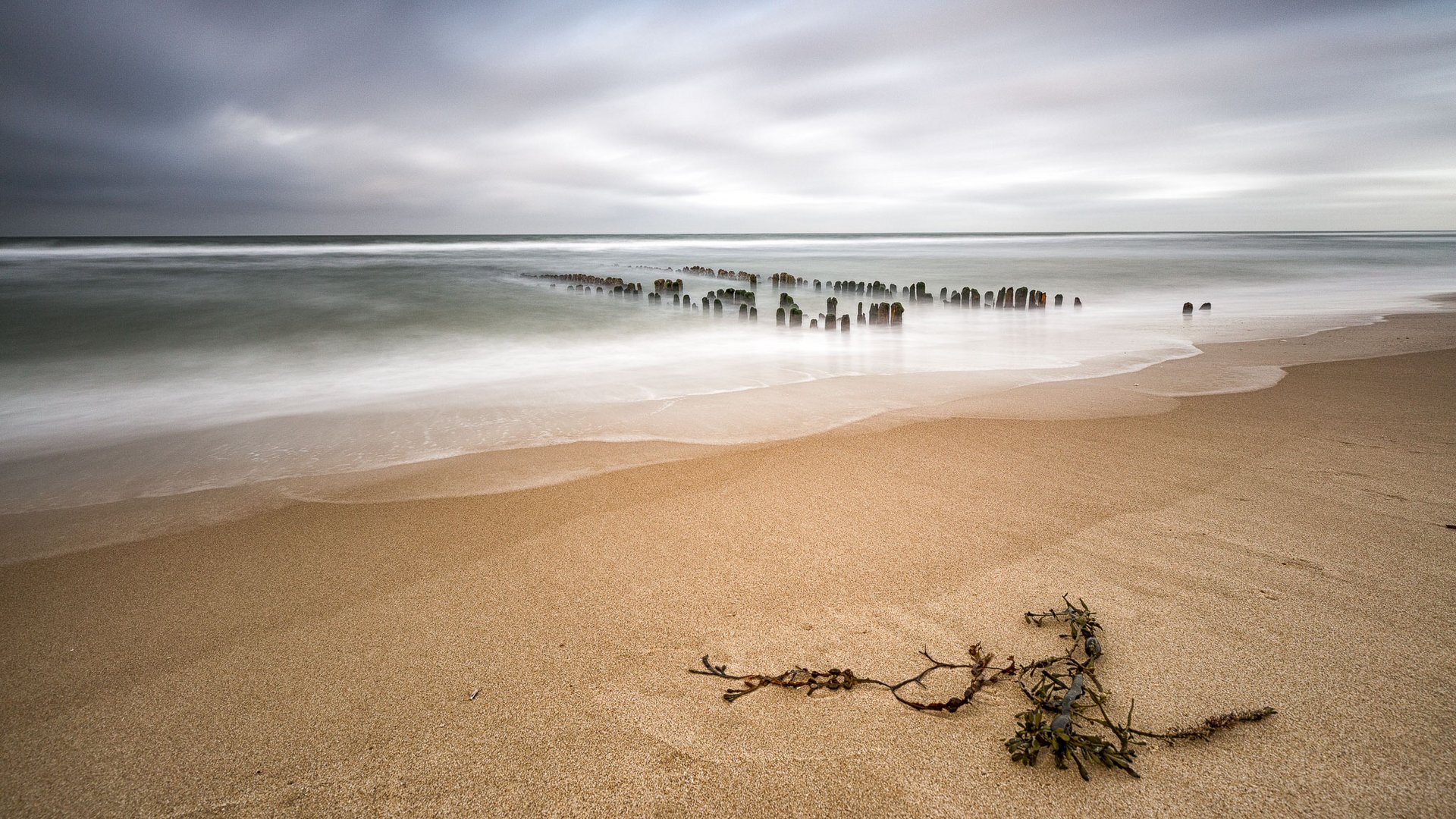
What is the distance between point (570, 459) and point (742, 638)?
2.12 metres

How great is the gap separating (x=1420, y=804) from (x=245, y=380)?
906 cm

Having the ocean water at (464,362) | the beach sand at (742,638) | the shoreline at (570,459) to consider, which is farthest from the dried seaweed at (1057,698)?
the ocean water at (464,362)

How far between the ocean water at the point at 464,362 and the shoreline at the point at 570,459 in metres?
0.14

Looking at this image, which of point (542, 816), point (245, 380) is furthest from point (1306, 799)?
point (245, 380)

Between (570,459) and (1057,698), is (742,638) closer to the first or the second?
(1057,698)

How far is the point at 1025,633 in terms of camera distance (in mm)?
1978

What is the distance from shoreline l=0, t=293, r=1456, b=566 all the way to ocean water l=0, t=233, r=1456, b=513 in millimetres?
142

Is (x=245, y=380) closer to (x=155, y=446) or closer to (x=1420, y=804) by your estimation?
(x=155, y=446)

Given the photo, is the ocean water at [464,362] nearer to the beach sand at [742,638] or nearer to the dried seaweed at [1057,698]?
the beach sand at [742,638]

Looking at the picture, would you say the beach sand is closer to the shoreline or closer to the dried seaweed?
the dried seaweed

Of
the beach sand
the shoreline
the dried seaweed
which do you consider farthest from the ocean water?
the dried seaweed

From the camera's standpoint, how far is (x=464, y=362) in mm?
8164

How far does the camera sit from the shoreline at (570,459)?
3.08 metres

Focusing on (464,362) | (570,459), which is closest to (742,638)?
(570,459)
